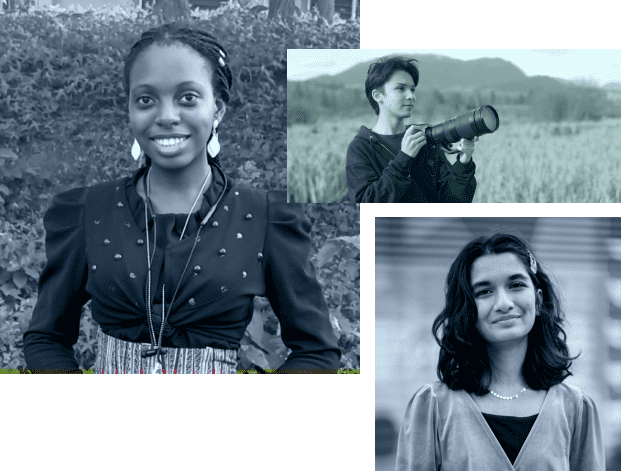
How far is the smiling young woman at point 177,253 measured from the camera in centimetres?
311

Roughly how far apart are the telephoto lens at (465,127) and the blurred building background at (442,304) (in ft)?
0.93

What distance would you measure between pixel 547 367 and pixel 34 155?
1.92 m

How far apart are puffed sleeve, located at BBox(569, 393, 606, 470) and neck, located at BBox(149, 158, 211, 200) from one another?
144 centimetres

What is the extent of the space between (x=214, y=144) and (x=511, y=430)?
1.34 m

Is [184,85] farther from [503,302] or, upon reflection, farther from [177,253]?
[503,302]

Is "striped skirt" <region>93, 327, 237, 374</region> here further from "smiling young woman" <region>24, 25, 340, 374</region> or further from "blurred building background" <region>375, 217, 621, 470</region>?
"blurred building background" <region>375, 217, 621, 470</region>

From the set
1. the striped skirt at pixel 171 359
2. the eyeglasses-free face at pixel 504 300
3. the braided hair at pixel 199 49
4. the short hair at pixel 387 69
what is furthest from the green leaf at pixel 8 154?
the eyeglasses-free face at pixel 504 300

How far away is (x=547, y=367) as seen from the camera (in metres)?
3.14

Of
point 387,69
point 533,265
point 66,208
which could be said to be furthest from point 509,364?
point 66,208

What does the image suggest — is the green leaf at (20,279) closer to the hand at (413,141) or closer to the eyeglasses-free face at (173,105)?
the eyeglasses-free face at (173,105)

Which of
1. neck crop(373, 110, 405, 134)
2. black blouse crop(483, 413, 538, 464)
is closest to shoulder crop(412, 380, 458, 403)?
black blouse crop(483, 413, 538, 464)

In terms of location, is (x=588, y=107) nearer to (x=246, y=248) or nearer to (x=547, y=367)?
(x=547, y=367)

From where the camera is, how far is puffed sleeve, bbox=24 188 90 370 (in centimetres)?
320

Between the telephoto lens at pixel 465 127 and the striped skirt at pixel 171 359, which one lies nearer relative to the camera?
the striped skirt at pixel 171 359
